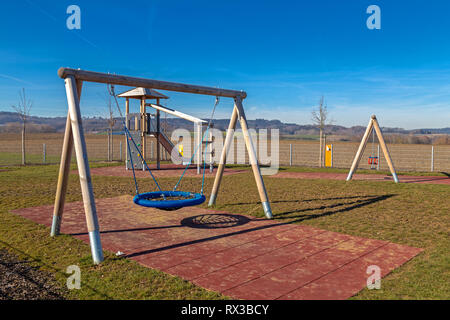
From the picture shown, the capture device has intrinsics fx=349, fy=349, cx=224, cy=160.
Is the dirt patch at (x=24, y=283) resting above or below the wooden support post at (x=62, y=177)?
below

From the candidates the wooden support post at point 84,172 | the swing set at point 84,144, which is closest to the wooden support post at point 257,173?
the swing set at point 84,144

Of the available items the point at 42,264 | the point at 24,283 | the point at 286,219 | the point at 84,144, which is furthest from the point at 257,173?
the point at 24,283

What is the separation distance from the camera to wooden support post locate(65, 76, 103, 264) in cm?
485

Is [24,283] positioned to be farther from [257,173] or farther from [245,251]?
[257,173]

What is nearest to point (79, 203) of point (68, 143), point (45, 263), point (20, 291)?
point (68, 143)

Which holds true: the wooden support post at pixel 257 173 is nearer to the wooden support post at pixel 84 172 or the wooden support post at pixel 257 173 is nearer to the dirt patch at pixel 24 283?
the wooden support post at pixel 84 172

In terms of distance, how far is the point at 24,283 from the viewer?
409cm

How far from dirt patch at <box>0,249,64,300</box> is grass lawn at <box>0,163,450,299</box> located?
0.12 metres

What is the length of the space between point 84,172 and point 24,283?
1.65 m

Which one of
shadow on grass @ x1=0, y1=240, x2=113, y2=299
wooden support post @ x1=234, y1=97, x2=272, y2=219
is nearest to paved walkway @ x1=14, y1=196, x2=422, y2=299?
wooden support post @ x1=234, y1=97, x2=272, y2=219

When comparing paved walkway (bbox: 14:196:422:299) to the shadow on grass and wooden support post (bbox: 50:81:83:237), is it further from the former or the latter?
the shadow on grass

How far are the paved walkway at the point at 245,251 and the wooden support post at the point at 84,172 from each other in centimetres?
54

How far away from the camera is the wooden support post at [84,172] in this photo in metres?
4.85

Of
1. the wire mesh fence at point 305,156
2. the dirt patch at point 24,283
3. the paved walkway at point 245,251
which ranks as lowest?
the dirt patch at point 24,283
